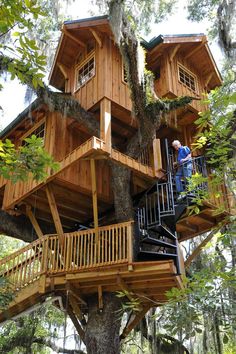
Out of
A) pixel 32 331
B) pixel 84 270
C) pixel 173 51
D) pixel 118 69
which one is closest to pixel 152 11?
pixel 173 51

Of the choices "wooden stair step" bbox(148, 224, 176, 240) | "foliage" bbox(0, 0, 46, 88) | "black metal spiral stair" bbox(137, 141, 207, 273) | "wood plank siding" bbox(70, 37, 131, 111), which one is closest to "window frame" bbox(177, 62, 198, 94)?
"wood plank siding" bbox(70, 37, 131, 111)

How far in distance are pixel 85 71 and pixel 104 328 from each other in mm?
7320

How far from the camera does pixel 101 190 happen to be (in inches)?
436

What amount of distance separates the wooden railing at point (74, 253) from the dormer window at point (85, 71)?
4.64 m

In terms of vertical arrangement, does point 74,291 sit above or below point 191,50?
below

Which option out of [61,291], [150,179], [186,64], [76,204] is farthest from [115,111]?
[61,291]

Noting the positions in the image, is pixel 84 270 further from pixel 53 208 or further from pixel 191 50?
pixel 191 50

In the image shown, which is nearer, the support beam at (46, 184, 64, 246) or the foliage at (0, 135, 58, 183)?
the foliage at (0, 135, 58, 183)

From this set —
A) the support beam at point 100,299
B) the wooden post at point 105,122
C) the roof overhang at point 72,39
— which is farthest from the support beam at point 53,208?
the roof overhang at point 72,39

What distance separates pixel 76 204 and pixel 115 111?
289cm

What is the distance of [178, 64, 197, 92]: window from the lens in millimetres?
12734

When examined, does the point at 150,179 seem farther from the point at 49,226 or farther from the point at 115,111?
the point at 49,226

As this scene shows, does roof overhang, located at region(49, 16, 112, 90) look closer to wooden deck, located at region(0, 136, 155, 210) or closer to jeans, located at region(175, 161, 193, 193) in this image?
wooden deck, located at region(0, 136, 155, 210)

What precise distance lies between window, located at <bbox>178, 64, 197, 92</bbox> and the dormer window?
2.88m
